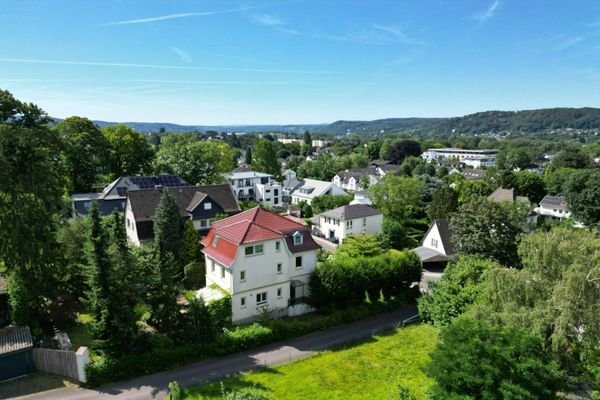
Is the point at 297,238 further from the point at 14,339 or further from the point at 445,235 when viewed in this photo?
the point at 445,235

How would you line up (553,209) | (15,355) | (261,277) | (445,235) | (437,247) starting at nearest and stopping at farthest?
(15,355), (261,277), (445,235), (437,247), (553,209)

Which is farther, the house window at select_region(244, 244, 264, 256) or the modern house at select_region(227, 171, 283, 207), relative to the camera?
the modern house at select_region(227, 171, 283, 207)

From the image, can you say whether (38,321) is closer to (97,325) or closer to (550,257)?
(97,325)

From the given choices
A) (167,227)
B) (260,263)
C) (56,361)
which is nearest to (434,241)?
(260,263)

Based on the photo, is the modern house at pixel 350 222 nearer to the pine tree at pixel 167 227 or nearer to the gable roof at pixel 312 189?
the gable roof at pixel 312 189

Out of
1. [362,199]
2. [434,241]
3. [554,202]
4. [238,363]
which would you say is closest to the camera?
[238,363]

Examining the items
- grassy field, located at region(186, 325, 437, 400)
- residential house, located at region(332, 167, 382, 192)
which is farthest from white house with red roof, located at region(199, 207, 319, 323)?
residential house, located at region(332, 167, 382, 192)

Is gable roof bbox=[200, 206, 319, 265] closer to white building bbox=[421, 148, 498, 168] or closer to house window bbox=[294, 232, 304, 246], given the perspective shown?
house window bbox=[294, 232, 304, 246]
